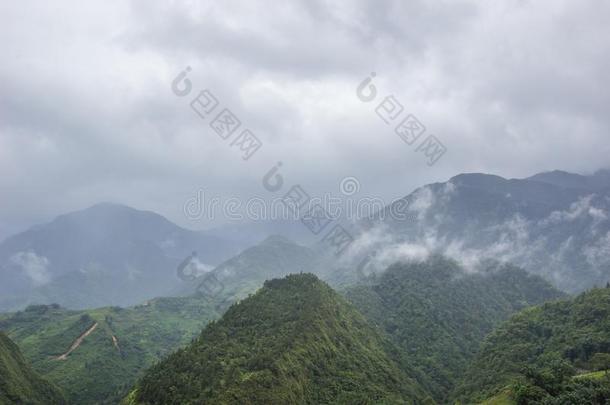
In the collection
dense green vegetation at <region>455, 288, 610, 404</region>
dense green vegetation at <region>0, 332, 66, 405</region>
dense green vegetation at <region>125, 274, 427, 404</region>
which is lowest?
dense green vegetation at <region>455, 288, 610, 404</region>

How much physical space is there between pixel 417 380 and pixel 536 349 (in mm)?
31283

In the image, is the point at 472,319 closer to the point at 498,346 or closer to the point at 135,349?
the point at 498,346

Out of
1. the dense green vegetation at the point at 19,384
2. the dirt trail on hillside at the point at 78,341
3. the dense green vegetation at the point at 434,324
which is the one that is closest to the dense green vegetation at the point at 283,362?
the dense green vegetation at the point at 434,324

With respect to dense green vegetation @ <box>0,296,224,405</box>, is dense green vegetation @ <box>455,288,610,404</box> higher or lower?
lower

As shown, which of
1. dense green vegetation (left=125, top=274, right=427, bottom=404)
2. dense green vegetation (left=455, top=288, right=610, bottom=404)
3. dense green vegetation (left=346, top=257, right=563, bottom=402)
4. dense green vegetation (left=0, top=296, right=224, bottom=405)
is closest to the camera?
dense green vegetation (left=455, top=288, right=610, bottom=404)

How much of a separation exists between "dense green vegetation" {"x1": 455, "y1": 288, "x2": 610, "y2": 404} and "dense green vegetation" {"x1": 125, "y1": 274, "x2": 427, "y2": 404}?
737 inches

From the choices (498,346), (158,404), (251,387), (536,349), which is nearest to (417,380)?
(498,346)

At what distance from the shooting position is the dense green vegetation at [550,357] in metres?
67.8

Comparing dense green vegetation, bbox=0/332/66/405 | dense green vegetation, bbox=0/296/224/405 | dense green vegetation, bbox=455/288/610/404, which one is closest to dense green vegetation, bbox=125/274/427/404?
dense green vegetation, bbox=455/288/610/404

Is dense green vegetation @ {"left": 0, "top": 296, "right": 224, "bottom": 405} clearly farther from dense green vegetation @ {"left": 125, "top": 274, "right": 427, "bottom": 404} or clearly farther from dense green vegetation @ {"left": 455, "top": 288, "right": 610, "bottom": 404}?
dense green vegetation @ {"left": 455, "top": 288, "right": 610, "bottom": 404}

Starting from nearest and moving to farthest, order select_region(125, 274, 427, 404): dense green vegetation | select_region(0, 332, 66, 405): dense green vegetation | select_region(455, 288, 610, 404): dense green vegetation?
select_region(455, 288, 610, 404): dense green vegetation, select_region(125, 274, 427, 404): dense green vegetation, select_region(0, 332, 66, 405): dense green vegetation

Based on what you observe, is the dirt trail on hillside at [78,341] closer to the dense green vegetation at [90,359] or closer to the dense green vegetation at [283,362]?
the dense green vegetation at [90,359]

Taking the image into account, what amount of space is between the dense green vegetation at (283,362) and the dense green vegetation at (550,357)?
1872cm

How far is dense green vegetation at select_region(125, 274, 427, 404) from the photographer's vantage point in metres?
82.4
